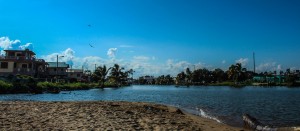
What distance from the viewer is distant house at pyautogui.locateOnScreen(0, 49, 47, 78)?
84281 mm

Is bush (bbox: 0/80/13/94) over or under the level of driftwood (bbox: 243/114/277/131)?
over

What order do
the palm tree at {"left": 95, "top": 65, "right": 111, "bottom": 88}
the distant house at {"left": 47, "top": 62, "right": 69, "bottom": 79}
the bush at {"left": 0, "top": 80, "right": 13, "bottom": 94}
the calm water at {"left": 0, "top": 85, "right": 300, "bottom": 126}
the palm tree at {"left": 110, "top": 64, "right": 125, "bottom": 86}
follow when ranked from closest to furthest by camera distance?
the calm water at {"left": 0, "top": 85, "right": 300, "bottom": 126}, the bush at {"left": 0, "top": 80, "right": 13, "bottom": 94}, the distant house at {"left": 47, "top": 62, "right": 69, "bottom": 79}, the palm tree at {"left": 95, "top": 65, "right": 111, "bottom": 88}, the palm tree at {"left": 110, "top": 64, "right": 125, "bottom": 86}

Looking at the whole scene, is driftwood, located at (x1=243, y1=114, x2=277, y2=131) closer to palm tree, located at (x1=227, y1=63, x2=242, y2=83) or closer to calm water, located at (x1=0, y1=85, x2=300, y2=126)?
calm water, located at (x1=0, y1=85, x2=300, y2=126)

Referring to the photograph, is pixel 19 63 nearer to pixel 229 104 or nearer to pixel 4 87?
pixel 4 87

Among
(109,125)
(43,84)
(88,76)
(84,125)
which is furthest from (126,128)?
(88,76)

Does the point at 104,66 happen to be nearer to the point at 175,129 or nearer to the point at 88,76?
the point at 88,76

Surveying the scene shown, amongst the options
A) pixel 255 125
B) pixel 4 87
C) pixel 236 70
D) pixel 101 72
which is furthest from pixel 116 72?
pixel 255 125

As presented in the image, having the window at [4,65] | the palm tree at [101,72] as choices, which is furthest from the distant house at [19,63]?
the palm tree at [101,72]

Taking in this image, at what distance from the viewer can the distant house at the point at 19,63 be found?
8428 cm

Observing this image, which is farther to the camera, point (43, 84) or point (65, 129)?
point (43, 84)

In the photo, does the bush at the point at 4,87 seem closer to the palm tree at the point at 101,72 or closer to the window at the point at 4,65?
the window at the point at 4,65

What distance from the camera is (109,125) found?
49.9ft

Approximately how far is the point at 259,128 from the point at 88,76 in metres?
166

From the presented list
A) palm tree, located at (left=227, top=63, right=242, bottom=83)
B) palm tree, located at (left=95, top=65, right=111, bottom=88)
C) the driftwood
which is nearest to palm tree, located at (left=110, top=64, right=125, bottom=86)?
palm tree, located at (left=95, top=65, right=111, bottom=88)
